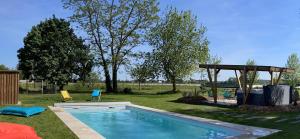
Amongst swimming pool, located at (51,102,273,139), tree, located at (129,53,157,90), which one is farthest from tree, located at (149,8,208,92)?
swimming pool, located at (51,102,273,139)

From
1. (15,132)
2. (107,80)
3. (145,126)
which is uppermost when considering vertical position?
(107,80)

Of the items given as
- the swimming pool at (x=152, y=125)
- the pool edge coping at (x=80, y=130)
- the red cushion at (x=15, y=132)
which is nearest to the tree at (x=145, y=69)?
the swimming pool at (x=152, y=125)

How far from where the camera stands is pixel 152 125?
14891mm

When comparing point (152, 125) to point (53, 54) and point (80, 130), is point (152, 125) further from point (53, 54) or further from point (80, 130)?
point (53, 54)

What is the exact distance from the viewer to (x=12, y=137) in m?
7.41

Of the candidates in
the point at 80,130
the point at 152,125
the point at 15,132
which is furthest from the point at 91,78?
the point at 15,132

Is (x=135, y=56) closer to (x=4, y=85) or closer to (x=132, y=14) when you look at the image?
(x=132, y=14)

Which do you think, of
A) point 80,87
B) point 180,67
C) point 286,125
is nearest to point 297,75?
point 180,67

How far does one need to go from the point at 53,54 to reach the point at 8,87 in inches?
648

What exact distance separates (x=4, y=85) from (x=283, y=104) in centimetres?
1308

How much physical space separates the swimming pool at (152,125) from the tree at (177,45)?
15908mm

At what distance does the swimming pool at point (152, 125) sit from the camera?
1175 centimetres

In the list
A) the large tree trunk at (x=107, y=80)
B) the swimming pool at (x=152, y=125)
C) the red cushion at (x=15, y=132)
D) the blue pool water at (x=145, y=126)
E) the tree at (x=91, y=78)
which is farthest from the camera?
the tree at (x=91, y=78)

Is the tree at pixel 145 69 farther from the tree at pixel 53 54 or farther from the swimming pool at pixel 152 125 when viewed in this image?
the swimming pool at pixel 152 125
